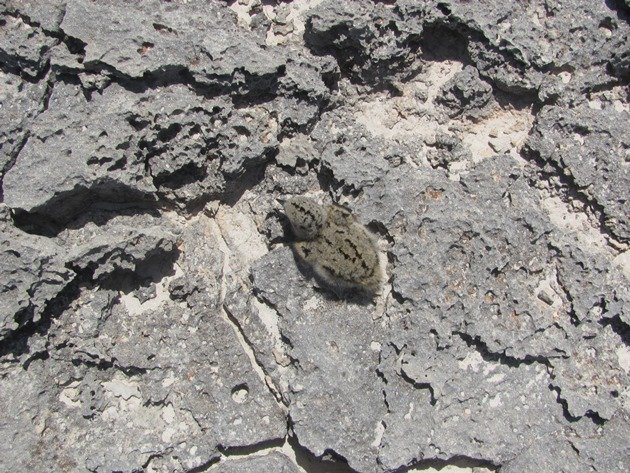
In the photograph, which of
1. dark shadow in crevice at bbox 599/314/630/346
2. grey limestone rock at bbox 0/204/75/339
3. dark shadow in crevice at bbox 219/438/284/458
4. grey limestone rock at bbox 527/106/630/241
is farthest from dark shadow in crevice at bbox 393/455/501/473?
grey limestone rock at bbox 0/204/75/339

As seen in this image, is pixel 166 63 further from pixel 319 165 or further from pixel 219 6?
pixel 319 165

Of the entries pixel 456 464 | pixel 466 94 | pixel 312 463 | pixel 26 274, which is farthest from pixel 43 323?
pixel 466 94

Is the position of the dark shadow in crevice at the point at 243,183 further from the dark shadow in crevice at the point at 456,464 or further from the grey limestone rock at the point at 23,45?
the dark shadow in crevice at the point at 456,464

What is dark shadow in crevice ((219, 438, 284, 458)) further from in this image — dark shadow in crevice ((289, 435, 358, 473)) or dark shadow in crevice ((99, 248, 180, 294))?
dark shadow in crevice ((99, 248, 180, 294))

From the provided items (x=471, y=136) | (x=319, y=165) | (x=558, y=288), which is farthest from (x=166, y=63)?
(x=558, y=288)

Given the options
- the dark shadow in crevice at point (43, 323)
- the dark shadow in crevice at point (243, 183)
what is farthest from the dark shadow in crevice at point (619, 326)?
the dark shadow in crevice at point (43, 323)

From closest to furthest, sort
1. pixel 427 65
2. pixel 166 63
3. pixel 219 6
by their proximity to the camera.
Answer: pixel 166 63 → pixel 219 6 → pixel 427 65

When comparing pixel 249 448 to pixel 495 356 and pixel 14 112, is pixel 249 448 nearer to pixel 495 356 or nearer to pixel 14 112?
pixel 495 356

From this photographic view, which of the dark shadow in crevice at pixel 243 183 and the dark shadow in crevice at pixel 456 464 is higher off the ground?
the dark shadow in crevice at pixel 243 183
